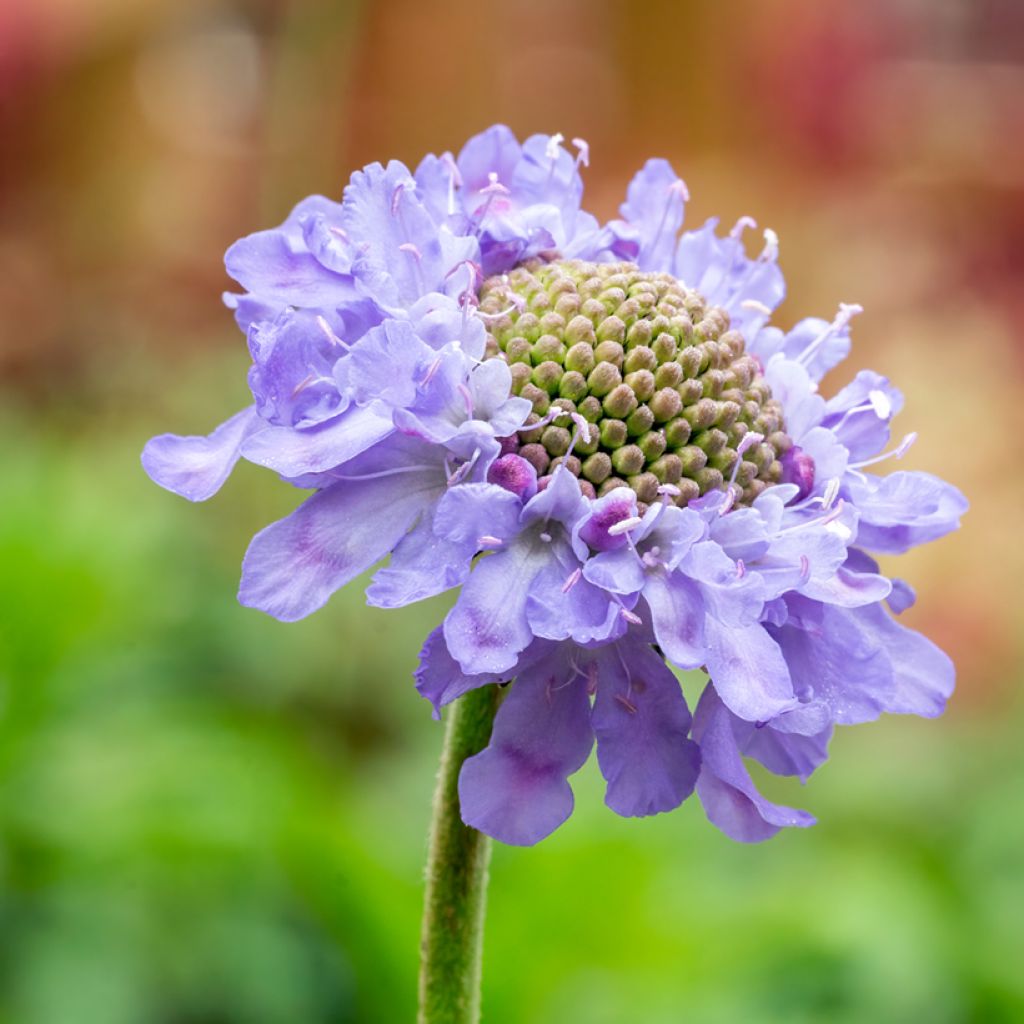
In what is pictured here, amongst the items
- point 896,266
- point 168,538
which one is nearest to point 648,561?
point 168,538

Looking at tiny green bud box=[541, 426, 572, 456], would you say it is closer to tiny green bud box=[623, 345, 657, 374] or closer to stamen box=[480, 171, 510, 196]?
tiny green bud box=[623, 345, 657, 374]

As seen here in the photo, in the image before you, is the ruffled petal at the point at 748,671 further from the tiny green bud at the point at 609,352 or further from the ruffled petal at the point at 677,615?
the tiny green bud at the point at 609,352

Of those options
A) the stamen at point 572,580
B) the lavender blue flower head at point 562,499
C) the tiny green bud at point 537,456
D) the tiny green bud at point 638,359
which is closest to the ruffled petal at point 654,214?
the lavender blue flower head at point 562,499

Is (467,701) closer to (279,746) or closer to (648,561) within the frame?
(648,561)

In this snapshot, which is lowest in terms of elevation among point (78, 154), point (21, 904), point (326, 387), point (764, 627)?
point (21, 904)

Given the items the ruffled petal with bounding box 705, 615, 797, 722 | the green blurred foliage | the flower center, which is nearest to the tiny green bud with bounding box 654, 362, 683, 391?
the flower center
